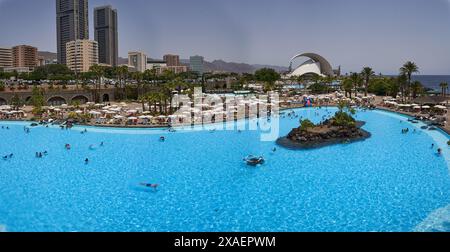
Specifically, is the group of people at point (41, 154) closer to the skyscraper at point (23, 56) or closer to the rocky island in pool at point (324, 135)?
the rocky island in pool at point (324, 135)

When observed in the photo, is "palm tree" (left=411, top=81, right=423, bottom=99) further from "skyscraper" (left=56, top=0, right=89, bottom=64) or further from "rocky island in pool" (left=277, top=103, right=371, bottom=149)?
"skyscraper" (left=56, top=0, right=89, bottom=64)

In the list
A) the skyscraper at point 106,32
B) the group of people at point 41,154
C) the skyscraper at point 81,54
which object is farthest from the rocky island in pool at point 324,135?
the skyscraper at point 106,32

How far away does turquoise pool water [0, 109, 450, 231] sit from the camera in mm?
11039

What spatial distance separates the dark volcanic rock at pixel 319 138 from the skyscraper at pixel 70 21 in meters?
133

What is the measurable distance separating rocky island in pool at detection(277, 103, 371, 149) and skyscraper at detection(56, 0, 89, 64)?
434ft

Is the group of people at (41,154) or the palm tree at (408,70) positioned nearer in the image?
the group of people at (41,154)

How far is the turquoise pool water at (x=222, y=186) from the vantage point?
11.0m

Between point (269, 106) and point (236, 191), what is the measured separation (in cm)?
2702

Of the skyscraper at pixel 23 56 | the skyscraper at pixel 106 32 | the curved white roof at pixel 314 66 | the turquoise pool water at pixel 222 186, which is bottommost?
the turquoise pool water at pixel 222 186

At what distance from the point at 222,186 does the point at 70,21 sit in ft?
470

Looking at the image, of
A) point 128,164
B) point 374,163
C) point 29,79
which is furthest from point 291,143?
point 29,79

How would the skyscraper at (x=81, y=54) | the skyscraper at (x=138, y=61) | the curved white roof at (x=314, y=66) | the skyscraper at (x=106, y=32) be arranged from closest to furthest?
the curved white roof at (x=314, y=66), the skyscraper at (x=81, y=54), the skyscraper at (x=106, y=32), the skyscraper at (x=138, y=61)
